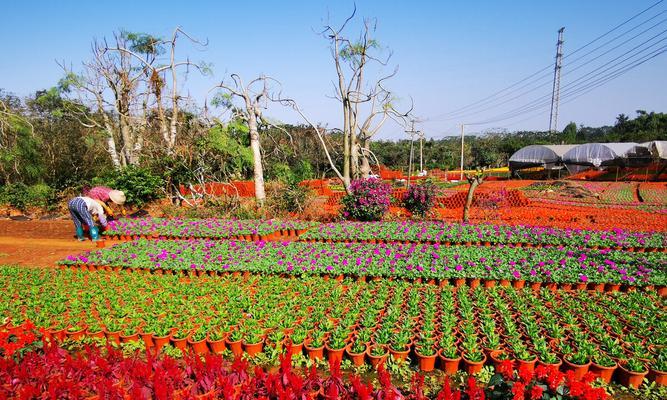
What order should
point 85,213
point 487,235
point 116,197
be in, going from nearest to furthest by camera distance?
1. point 487,235
2. point 85,213
3. point 116,197

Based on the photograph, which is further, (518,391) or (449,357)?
(449,357)

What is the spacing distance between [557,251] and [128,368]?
685cm

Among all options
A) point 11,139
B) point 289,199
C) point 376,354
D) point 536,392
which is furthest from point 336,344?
point 11,139

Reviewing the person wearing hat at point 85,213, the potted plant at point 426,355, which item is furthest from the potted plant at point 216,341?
the person wearing hat at point 85,213

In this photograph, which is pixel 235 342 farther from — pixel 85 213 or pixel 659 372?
pixel 85 213

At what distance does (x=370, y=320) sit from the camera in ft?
13.6

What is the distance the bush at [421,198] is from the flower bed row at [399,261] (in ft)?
11.2

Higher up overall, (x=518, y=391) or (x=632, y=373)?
(x=518, y=391)

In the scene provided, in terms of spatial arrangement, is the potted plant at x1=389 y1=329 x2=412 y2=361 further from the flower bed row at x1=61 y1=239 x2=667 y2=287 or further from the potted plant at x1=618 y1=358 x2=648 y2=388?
the flower bed row at x1=61 y1=239 x2=667 y2=287

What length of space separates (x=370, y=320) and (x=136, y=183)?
1088 cm

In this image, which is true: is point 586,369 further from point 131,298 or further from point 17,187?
point 17,187

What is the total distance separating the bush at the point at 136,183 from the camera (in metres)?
12.4

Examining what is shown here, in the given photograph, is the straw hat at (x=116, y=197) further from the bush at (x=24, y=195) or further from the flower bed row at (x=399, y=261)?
the bush at (x=24, y=195)

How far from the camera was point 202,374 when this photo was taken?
2.86m
